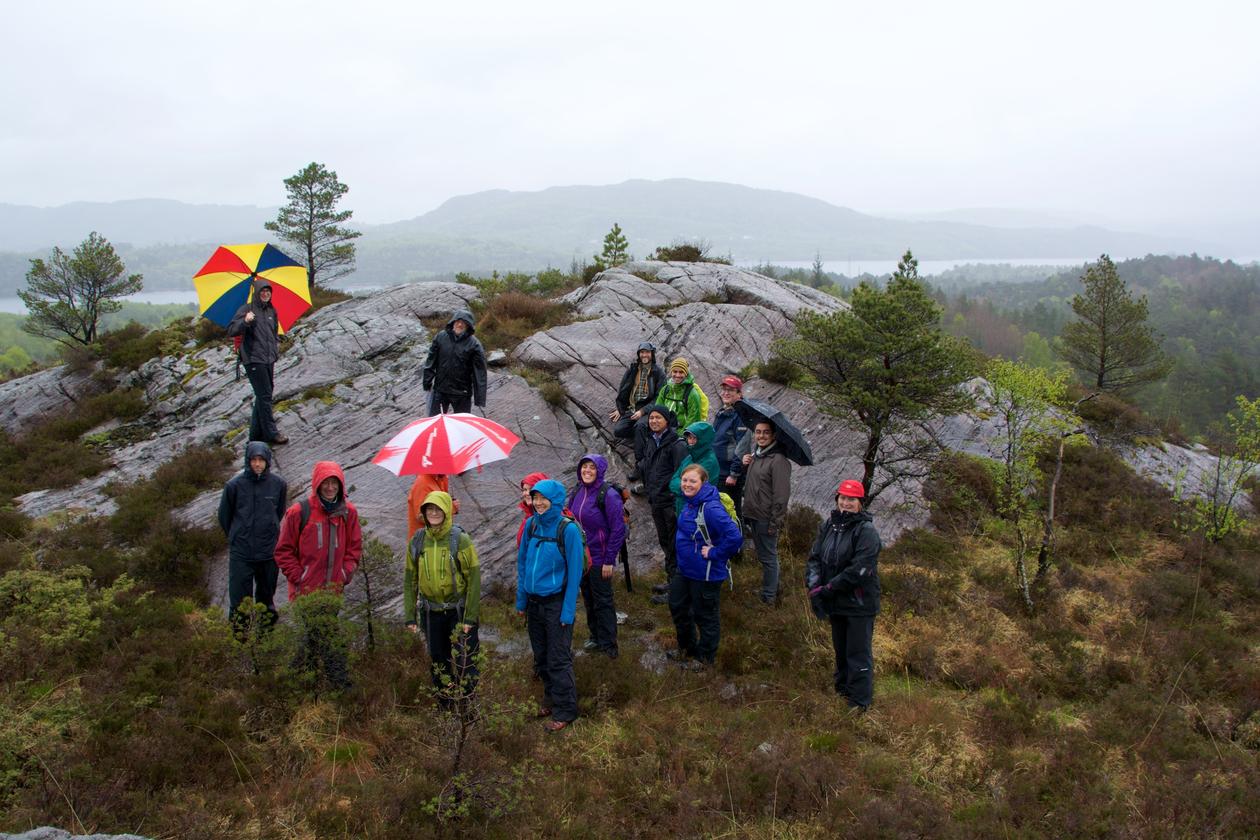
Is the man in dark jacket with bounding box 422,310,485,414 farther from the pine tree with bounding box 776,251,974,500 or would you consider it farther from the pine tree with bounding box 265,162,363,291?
→ the pine tree with bounding box 265,162,363,291

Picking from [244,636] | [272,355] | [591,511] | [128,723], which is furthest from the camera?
[272,355]

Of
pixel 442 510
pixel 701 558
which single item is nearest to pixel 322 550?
pixel 442 510

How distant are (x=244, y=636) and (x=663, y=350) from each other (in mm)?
9960

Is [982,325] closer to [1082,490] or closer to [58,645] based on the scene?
[1082,490]

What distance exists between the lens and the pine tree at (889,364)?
385 inches

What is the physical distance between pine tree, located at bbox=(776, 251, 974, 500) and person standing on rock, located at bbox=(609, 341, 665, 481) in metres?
2.58

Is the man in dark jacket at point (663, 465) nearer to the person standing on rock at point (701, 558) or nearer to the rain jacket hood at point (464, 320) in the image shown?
the person standing on rock at point (701, 558)

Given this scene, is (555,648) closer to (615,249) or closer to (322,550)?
(322,550)

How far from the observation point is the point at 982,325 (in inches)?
3644

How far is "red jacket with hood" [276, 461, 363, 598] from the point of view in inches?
255

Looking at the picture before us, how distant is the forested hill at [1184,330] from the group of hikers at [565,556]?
86.2ft

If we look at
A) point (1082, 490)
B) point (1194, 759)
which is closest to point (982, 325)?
point (1082, 490)

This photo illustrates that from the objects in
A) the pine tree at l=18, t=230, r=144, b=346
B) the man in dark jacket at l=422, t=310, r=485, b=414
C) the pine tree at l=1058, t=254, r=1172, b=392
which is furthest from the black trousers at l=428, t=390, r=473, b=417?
the pine tree at l=1058, t=254, r=1172, b=392

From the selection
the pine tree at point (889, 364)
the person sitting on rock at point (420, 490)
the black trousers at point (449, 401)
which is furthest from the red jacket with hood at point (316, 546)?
the pine tree at point (889, 364)
